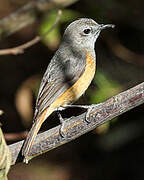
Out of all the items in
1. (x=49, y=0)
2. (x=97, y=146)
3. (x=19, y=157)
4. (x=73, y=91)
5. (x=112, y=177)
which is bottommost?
(x=112, y=177)

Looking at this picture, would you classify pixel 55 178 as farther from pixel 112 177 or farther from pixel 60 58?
pixel 60 58

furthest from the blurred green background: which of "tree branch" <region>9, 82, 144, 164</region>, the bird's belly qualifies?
"tree branch" <region>9, 82, 144, 164</region>

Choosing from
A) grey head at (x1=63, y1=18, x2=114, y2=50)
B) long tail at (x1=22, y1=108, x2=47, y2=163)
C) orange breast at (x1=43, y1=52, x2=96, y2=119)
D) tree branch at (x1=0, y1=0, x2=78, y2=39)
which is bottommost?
long tail at (x1=22, y1=108, x2=47, y2=163)

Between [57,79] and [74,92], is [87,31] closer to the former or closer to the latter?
[57,79]

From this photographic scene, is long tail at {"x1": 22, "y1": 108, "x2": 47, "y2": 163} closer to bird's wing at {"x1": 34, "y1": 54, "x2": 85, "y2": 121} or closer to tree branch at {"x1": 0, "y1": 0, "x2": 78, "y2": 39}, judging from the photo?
bird's wing at {"x1": 34, "y1": 54, "x2": 85, "y2": 121}

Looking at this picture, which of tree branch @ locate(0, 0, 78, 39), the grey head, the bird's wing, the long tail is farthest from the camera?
tree branch @ locate(0, 0, 78, 39)

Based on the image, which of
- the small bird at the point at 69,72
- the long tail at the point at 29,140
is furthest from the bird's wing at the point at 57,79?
the long tail at the point at 29,140

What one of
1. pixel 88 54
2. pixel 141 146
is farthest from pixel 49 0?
pixel 141 146

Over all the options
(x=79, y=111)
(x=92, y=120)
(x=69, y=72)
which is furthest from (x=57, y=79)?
(x=79, y=111)
